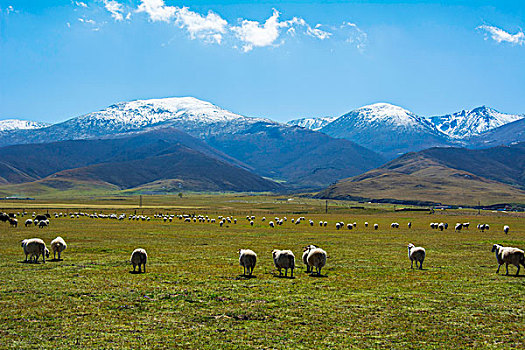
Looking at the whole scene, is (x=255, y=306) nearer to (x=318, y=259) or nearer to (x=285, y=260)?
(x=285, y=260)

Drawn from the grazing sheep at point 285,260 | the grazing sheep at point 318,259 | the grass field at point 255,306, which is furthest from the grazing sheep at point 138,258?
the grazing sheep at point 318,259

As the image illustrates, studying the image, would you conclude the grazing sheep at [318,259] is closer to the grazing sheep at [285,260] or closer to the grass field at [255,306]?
the grass field at [255,306]

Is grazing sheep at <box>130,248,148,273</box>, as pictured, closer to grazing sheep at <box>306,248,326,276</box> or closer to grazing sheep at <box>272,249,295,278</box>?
grazing sheep at <box>272,249,295,278</box>

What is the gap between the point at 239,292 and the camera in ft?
63.2

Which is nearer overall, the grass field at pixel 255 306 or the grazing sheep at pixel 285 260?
the grass field at pixel 255 306

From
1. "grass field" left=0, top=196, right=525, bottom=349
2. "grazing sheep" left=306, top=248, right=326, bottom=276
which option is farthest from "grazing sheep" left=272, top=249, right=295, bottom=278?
"grazing sheep" left=306, top=248, right=326, bottom=276

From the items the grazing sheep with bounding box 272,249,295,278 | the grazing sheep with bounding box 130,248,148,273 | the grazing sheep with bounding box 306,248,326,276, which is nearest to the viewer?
the grazing sheep with bounding box 272,249,295,278

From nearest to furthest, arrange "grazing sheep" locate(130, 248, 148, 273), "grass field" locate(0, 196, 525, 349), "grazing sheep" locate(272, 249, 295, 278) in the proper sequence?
"grass field" locate(0, 196, 525, 349) → "grazing sheep" locate(272, 249, 295, 278) → "grazing sheep" locate(130, 248, 148, 273)

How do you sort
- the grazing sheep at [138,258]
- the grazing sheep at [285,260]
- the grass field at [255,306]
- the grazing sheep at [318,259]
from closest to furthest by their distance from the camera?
the grass field at [255,306] < the grazing sheep at [285,260] < the grazing sheep at [318,259] < the grazing sheep at [138,258]

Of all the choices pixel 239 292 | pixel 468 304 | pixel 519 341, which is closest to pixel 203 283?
pixel 239 292

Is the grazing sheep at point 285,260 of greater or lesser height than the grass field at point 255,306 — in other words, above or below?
above

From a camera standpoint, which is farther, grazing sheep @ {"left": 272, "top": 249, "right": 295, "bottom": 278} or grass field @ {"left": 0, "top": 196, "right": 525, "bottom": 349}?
grazing sheep @ {"left": 272, "top": 249, "right": 295, "bottom": 278}

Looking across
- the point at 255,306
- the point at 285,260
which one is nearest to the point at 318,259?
the point at 285,260

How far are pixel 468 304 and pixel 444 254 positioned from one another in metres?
17.8
